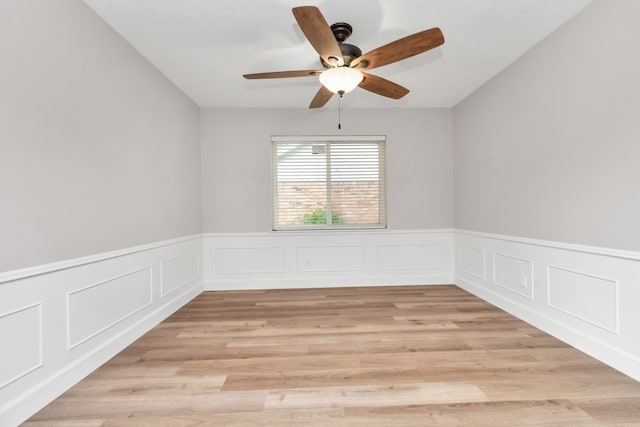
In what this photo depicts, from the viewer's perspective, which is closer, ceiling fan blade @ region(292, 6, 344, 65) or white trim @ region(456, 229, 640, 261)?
ceiling fan blade @ region(292, 6, 344, 65)

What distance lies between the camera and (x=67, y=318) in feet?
5.90

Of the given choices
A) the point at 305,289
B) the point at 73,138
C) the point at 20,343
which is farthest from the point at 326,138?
the point at 20,343

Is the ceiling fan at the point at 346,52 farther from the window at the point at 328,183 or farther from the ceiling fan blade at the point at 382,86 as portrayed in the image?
the window at the point at 328,183

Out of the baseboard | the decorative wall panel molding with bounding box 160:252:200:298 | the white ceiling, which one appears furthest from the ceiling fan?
the baseboard

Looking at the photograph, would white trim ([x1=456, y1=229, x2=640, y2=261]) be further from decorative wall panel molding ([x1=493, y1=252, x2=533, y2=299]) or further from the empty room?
decorative wall panel molding ([x1=493, y1=252, x2=533, y2=299])

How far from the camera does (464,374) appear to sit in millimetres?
1892

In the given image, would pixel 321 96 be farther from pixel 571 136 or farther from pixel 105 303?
pixel 105 303

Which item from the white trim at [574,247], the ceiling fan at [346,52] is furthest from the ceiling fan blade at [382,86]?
the white trim at [574,247]

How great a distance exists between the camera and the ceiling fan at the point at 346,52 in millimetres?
1623

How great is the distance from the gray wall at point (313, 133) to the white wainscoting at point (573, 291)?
3.51ft

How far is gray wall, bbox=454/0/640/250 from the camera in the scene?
187 centimetres

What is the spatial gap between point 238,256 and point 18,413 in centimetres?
258

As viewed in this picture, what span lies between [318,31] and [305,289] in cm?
307

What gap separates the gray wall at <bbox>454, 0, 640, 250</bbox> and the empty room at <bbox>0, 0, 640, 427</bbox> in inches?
0.7
